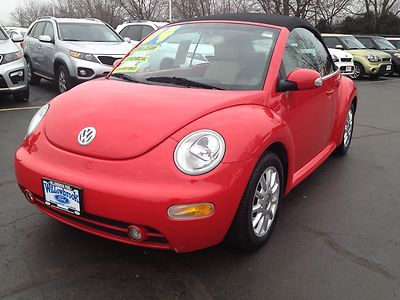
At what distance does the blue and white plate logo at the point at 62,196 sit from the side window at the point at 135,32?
32.9 feet

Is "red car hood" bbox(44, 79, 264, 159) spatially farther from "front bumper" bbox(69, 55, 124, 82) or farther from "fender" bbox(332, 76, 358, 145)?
"front bumper" bbox(69, 55, 124, 82)

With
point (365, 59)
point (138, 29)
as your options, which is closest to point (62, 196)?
point (138, 29)

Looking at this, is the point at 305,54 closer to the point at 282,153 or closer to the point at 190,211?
the point at 282,153

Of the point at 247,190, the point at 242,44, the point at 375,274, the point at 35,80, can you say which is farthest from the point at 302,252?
the point at 35,80

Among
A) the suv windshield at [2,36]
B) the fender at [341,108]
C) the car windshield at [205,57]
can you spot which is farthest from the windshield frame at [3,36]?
the fender at [341,108]

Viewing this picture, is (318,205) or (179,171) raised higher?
(179,171)

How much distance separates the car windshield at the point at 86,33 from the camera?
8914 mm

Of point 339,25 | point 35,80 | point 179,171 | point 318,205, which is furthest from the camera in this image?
point 339,25

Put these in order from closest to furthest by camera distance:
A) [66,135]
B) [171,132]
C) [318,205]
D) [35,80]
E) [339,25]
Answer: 1. [171,132]
2. [66,135]
3. [318,205]
4. [35,80]
5. [339,25]

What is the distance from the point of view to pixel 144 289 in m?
2.35

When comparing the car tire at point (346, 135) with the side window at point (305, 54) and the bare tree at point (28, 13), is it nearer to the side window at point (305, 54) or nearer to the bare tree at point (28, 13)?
the side window at point (305, 54)

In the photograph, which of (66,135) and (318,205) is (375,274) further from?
(66,135)

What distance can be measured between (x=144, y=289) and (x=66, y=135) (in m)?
1.06

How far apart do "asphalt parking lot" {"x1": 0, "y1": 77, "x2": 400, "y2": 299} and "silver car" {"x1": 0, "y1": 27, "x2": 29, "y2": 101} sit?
3973mm
